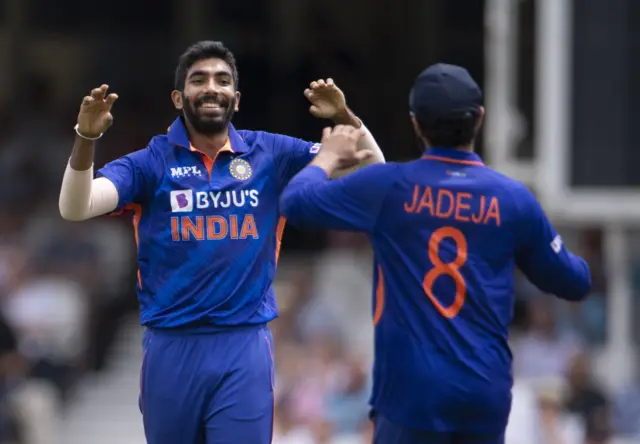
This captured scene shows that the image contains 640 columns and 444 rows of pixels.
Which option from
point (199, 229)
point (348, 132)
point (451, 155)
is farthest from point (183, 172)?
point (451, 155)

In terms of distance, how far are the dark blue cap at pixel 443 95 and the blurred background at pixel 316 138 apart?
5245 mm

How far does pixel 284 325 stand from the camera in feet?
36.3

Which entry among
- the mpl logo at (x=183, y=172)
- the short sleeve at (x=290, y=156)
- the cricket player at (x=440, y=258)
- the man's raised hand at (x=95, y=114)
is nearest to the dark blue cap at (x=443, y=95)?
the cricket player at (x=440, y=258)

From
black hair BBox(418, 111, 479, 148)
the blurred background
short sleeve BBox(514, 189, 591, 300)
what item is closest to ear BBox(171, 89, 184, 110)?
black hair BBox(418, 111, 479, 148)

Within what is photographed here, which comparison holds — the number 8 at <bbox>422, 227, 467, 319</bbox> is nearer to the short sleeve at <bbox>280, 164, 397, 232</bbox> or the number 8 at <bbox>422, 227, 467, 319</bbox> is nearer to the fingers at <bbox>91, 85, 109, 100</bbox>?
the short sleeve at <bbox>280, 164, 397, 232</bbox>

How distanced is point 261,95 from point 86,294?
2946 mm

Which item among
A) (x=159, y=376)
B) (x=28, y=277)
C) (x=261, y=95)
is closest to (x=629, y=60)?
(x=261, y=95)

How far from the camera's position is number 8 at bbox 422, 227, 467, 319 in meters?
4.42

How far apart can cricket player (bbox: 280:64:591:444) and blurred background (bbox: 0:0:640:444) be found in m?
5.04

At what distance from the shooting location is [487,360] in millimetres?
4457

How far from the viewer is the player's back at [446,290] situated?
4.43 metres

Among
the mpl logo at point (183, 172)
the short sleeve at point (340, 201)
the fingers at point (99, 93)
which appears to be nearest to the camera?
the short sleeve at point (340, 201)

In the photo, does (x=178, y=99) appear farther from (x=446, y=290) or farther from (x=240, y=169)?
(x=446, y=290)

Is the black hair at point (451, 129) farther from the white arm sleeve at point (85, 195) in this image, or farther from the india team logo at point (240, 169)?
the white arm sleeve at point (85, 195)
